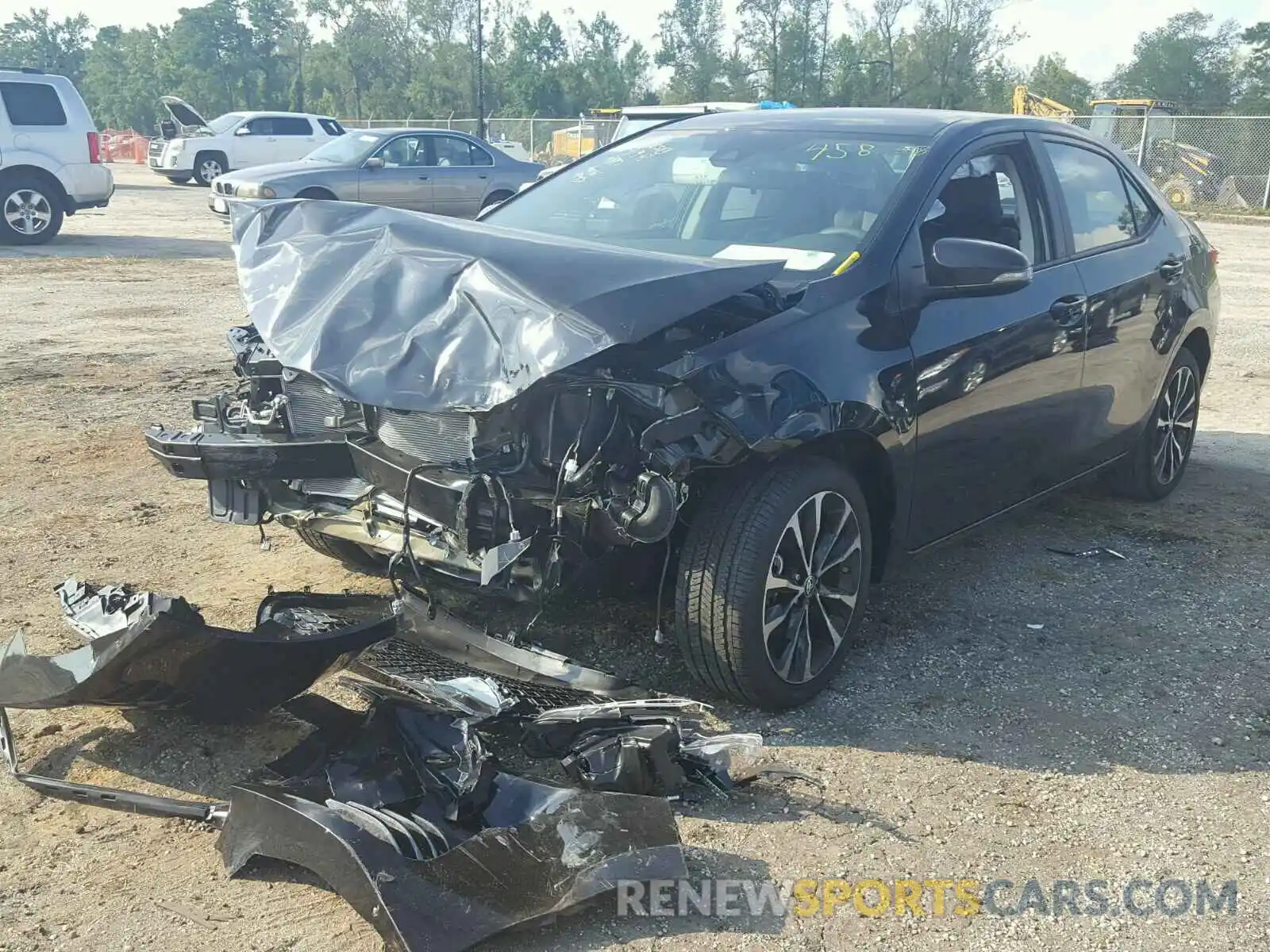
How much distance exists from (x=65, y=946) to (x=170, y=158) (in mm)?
29327

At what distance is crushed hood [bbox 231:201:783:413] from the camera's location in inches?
126

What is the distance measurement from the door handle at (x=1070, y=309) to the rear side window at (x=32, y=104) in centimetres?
1473

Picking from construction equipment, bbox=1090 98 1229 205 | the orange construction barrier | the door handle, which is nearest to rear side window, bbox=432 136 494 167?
the door handle

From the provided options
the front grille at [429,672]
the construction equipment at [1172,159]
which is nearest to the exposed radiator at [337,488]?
the front grille at [429,672]

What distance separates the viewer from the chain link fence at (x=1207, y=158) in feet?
90.2

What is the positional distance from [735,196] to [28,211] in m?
14.2

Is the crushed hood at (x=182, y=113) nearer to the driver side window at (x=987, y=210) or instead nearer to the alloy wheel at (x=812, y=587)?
the driver side window at (x=987, y=210)

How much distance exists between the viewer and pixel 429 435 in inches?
138

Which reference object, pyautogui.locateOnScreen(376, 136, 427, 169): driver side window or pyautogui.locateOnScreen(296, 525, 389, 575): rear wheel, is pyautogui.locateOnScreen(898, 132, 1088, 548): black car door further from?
pyautogui.locateOnScreen(376, 136, 427, 169): driver side window

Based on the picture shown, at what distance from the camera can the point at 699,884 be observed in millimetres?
2855

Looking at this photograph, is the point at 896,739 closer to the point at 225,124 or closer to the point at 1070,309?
the point at 1070,309

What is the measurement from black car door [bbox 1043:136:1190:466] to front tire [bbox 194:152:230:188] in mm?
26634

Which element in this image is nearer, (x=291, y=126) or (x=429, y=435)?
(x=429, y=435)

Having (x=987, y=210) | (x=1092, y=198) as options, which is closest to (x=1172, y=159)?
(x=1092, y=198)
